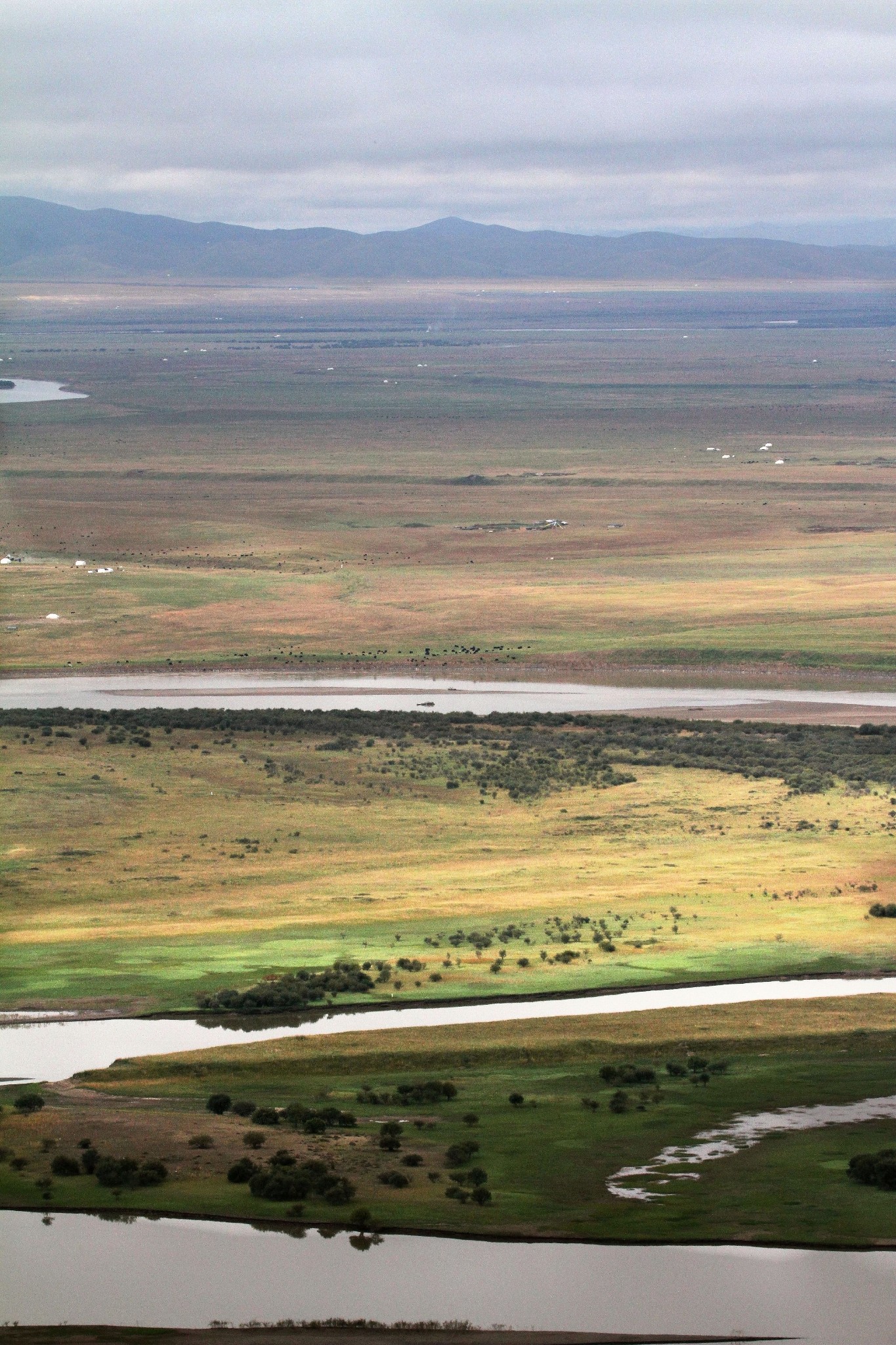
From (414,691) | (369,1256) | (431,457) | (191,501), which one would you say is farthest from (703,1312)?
(431,457)

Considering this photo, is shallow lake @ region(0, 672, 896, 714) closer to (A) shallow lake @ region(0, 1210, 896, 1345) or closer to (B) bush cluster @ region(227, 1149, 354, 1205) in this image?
(B) bush cluster @ region(227, 1149, 354, 1205)

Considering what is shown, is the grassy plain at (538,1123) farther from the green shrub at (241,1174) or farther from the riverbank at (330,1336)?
the riverbank at (330,1336)

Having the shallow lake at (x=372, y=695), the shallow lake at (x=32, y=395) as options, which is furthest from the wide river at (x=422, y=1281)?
the shallow lake at (x=32, y=395)

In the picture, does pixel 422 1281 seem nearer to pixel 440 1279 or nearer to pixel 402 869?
pixel 440 1279

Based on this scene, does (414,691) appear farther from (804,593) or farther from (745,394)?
(745,394)

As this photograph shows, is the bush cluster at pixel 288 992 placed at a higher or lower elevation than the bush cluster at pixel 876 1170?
lower
